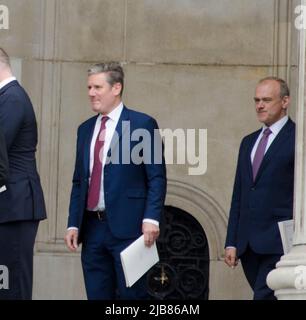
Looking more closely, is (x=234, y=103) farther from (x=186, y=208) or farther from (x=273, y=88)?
(x=273, y=88)

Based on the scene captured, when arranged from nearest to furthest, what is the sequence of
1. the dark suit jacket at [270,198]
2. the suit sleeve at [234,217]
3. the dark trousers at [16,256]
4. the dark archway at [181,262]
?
1. the dark trousers at [16,256]
2. the dark suit jacket at [270,198]
3. the suit sleeve at [234,217]
4. the dark archway at [181,262]

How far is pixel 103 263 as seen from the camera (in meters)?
13.0

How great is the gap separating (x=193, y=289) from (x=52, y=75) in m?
2.00

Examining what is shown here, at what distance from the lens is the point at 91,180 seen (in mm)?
13078

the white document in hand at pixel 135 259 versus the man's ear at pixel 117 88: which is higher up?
the man's ear at pixel 117 88

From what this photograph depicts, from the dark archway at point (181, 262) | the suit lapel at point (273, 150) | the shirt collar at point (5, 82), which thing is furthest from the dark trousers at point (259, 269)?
the dark archway at point (181, 262)

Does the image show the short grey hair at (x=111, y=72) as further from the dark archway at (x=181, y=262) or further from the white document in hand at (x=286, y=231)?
the dark archway at (x=181, y=262)

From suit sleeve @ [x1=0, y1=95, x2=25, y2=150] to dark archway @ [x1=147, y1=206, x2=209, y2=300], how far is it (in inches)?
122

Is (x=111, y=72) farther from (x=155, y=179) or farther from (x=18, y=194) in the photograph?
(x=18, y=194)

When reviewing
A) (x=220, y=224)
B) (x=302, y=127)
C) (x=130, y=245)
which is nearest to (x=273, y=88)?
(x=302, y=127)

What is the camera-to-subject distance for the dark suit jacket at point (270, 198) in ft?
43.0

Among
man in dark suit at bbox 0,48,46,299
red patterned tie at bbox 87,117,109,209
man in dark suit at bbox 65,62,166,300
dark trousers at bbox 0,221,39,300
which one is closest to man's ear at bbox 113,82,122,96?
man in dark suit at bbox 65,62,166,300

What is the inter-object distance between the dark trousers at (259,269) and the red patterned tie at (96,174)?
1.06 meters

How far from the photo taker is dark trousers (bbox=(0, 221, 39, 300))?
12680 mm
